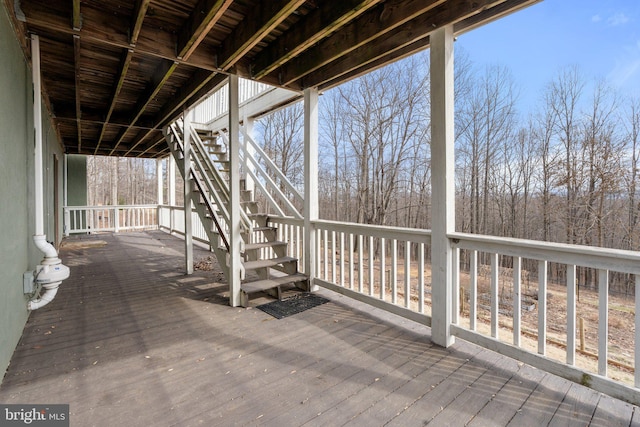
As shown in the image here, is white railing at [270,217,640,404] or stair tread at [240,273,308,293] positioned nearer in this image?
white railing at [270,217,640,404]

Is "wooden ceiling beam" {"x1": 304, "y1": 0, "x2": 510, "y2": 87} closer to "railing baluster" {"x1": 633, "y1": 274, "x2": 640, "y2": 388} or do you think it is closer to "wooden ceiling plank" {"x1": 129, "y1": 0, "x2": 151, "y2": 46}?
"wooden ceiling plank" {"x1": 129, "y1": 0, "x2": 151, "y2": 46}

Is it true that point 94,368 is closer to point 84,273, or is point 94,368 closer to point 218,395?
point 218,395

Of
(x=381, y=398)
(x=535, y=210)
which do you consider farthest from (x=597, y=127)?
(x=381, y=398)

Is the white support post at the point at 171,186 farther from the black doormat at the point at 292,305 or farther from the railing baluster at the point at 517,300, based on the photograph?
the railing baluster at the point at 517,300

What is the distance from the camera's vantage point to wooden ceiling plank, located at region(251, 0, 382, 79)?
7.44 ft

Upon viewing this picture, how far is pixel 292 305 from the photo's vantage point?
3525 mm

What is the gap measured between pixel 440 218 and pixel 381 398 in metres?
1.49

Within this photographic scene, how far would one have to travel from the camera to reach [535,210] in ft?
37.4

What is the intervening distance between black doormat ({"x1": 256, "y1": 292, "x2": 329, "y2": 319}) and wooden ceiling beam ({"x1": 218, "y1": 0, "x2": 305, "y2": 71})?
271 cm

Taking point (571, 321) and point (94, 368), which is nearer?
point (571, 321)

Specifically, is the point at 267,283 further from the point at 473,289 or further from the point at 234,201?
the point at 473,289

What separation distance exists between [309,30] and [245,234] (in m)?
3.26

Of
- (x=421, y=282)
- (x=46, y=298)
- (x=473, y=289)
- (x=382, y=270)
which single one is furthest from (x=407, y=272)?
(x=46, y=298)

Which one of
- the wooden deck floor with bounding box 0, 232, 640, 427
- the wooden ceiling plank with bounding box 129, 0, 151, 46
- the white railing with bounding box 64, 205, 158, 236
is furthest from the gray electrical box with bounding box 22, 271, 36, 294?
the white railing with bounding box 64, 205, 158, 236
